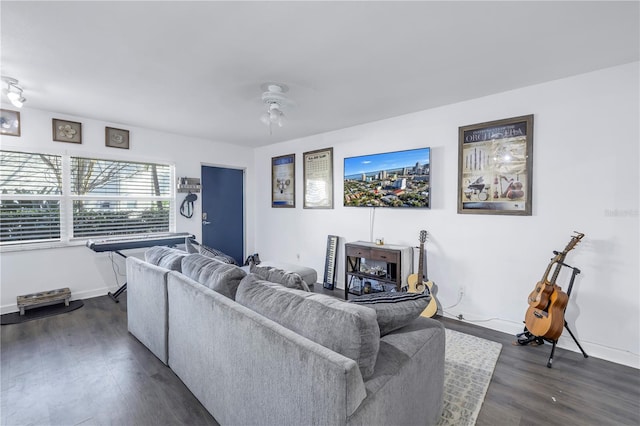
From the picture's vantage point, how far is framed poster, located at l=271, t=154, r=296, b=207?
520 cm

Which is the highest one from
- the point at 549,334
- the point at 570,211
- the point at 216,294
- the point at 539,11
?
the point at 539,11

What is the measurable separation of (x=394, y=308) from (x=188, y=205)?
4.31 meters

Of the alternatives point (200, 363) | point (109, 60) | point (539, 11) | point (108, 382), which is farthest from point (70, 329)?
point (539, 11)

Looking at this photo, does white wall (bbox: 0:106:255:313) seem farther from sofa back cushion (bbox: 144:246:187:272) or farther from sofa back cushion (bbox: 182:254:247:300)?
sofa back cushion (bbox: 182:254:247:300)

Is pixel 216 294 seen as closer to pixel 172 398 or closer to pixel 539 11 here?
pixel 172 398

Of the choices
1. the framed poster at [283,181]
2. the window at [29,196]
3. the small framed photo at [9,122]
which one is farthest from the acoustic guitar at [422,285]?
the small framed photo at [9,122]

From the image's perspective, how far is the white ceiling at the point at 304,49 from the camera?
69.2 inches

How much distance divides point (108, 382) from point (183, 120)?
3068 mm

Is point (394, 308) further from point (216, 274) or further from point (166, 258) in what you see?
point (166, 258)

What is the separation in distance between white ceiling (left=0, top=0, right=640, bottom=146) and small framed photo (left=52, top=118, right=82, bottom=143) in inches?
18.1

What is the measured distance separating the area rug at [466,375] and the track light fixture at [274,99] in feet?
8.68

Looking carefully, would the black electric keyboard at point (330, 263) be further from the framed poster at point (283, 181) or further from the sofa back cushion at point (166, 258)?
the sofa back cushion at point (166, 258)

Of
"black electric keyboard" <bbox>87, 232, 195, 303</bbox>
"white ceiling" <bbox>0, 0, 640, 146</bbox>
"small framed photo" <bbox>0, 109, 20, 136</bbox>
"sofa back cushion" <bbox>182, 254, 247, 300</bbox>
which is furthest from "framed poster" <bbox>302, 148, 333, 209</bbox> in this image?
"small framed photo" <bbox>0, 109, 20, 136</bbox>

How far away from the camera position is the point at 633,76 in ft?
7.78
